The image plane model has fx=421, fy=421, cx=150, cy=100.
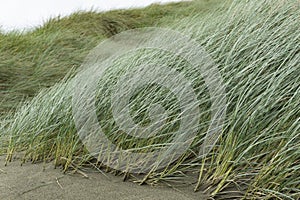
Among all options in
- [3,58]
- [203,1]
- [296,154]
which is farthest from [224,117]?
[203,1]

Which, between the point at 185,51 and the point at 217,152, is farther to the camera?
the point at 185,51

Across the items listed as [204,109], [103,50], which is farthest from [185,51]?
[103,50]

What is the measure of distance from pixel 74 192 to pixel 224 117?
2.03 feet

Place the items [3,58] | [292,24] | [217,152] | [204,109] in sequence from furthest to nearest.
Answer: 1. [3,58]
2. [292,24]
3. [204,109]
4. [217,152]

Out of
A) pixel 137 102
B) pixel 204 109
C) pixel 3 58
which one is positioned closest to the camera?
pixel 204 109

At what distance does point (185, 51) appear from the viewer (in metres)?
2.17

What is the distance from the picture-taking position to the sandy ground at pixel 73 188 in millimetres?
1453

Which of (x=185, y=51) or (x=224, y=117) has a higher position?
(x=185, y=51)

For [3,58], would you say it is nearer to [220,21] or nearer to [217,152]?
[220,21]

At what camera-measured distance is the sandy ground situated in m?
1.45

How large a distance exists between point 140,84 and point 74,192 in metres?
0.63

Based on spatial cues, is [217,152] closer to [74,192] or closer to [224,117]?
[224,117]

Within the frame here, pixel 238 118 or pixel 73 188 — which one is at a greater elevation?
pixel 238 118

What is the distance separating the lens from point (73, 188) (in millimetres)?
1533
